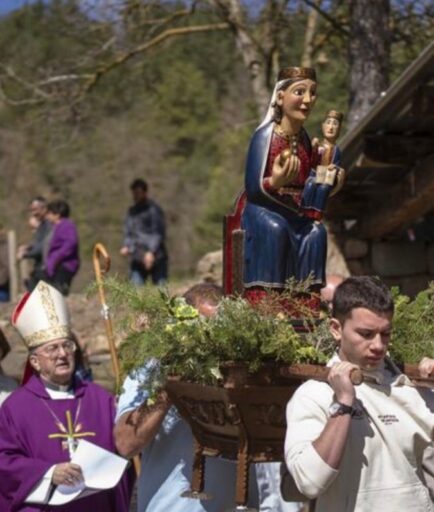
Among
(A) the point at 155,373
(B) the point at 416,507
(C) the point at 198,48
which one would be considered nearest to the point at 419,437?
(B) the point at 416,507

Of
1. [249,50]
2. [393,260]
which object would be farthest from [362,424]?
[249,50]

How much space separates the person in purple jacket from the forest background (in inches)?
83.0

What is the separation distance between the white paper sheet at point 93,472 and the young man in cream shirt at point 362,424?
5.12 feet

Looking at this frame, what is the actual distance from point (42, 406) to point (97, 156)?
30.5 meters

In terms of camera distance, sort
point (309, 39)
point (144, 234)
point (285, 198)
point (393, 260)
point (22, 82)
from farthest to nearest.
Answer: point (22, 82) → point (309, 39) → point (144, 234) → point (393, 260) → point (285, 198)

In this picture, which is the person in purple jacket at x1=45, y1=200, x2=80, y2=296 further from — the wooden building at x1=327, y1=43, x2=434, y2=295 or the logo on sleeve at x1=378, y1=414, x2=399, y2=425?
the logo on sleeve at x1=378, y1=414, x2=399, y2=425

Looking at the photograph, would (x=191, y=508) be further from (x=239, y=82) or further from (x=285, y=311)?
(x=239, y=82)

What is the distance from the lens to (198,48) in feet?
112

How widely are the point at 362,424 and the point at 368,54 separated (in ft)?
31.3

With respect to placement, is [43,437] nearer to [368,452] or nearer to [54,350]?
[54,350]

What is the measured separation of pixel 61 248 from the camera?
14.3 m

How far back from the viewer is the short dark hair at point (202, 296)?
5266mm

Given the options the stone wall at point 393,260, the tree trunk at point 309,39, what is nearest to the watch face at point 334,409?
the stone wall at point 393,260

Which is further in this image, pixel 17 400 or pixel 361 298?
pixel 17 400
